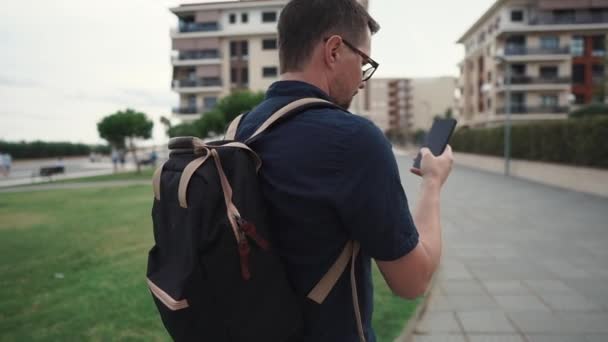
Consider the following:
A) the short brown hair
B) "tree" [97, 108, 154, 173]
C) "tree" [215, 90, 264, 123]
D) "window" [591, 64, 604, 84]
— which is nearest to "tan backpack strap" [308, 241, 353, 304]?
the short brown hair

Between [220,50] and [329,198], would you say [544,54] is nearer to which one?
[220,50]

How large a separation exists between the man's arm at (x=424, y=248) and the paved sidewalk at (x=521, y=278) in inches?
108

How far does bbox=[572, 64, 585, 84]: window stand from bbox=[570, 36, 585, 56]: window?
1605mm

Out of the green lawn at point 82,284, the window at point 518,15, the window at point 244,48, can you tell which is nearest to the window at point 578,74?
the window at point 518,15

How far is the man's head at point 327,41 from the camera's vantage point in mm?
1271

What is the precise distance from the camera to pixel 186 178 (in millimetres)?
1104

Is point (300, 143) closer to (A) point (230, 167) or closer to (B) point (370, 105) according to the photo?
(A) point (230, 167)

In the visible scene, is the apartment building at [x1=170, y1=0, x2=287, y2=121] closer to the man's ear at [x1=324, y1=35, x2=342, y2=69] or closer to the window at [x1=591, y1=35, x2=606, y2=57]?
the window at [x1=591, y1=35, x2=606, y2=57]

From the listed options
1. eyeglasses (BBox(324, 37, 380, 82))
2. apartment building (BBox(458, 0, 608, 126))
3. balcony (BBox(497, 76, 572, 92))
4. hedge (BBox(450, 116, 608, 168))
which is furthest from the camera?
balcony (BBox(497, 76, 572, 92))

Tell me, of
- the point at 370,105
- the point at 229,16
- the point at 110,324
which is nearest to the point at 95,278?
the point at 110,324

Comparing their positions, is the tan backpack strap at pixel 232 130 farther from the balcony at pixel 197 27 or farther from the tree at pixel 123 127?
the balcony at pixel 197 27

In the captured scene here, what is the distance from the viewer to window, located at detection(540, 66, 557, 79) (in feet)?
155

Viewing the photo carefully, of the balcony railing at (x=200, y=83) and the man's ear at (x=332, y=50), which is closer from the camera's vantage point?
the man's ear at (x=332, y=50)

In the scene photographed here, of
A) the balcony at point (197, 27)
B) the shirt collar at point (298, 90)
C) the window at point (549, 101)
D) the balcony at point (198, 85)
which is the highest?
the balcony at point (197, 27)
